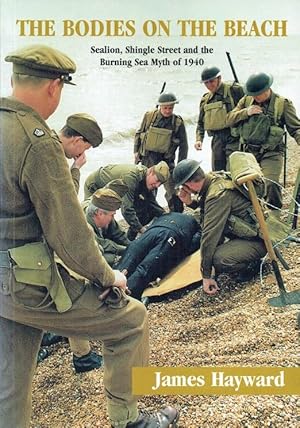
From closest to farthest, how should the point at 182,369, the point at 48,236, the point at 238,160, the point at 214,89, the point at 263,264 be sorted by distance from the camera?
the point at 48,236 → the point at 182,369 → the point at 238,160 → the point at 263,264 → the point at 214,89

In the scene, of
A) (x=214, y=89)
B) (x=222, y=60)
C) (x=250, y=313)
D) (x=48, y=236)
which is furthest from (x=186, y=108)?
(x=48, y=236)

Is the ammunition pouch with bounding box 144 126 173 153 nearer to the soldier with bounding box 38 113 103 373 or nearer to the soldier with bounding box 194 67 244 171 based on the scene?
the soldier with bounding box 194 67 244 171

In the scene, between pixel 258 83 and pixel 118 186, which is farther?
pixel 118 186

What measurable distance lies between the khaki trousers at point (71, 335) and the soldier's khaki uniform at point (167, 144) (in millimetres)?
2240

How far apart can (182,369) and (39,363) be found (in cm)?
88

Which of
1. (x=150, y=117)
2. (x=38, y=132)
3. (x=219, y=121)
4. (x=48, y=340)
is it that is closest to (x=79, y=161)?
(x=38, y=132)

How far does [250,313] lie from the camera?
2.95 metres

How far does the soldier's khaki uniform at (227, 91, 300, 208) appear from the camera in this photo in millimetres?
3639

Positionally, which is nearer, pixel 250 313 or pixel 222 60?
pixel 250 313

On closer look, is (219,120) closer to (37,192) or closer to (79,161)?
(79,161)

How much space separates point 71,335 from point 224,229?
1588 millimetres

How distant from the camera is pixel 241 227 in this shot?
335 cm

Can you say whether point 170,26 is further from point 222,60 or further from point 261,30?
point 222,60

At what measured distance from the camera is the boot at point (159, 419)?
2.21 meters
